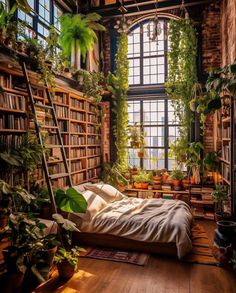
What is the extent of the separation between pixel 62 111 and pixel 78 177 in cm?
142

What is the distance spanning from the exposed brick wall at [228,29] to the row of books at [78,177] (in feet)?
11.8

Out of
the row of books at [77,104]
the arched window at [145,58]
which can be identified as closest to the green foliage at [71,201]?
the row of books at [77,104]

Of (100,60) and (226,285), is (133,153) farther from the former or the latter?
(226,285)

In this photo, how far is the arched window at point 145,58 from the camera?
6231mm

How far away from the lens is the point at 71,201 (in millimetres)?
3020

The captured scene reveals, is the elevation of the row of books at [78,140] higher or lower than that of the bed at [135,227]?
higher

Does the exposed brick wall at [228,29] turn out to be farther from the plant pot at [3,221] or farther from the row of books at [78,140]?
the plant pot at [3,221]

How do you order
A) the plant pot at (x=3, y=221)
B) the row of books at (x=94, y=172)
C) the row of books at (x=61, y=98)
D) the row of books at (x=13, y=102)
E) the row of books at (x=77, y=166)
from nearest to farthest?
1. the plant pot at (x=3, y=221)
2. the row of books at (x=13, y=102)
3. the row of books at (x=61, y=98)
4. the row of books at (x=77, y=166)
5. the row of books at (x=94, y=172)

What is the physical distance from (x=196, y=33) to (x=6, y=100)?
4.33 metres

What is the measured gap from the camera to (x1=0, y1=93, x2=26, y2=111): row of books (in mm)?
3246

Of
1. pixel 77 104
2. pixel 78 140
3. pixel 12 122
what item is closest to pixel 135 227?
pixel 12 122

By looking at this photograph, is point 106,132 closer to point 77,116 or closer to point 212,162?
point 77,116

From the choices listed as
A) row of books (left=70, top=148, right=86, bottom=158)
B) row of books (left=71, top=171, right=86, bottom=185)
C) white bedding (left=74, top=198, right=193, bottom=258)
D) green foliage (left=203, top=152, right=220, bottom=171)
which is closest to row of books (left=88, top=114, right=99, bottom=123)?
row of books (left=70, top=148, right=86, bottom=158)

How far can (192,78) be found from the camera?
5496mm
